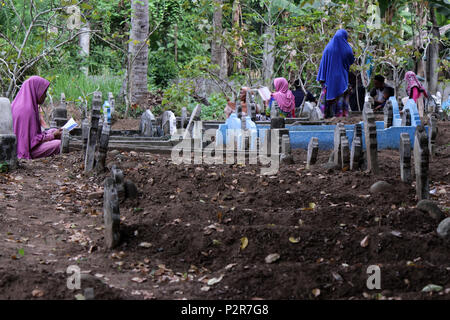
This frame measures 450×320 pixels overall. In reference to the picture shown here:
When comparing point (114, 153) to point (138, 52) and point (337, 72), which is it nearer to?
point (337, 72)

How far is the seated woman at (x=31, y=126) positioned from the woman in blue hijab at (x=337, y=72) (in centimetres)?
570

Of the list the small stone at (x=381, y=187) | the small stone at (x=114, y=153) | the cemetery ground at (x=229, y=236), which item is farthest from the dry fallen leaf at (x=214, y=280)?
the small stone at (x=114, y=153)

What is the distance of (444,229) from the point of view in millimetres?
4332

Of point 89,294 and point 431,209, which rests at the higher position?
point 431,209

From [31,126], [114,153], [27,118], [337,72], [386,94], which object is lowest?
[114,153]

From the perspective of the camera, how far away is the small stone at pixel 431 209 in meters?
4.80

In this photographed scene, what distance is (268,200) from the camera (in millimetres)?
5777

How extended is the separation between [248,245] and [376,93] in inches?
421

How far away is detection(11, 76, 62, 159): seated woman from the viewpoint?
30.2ft

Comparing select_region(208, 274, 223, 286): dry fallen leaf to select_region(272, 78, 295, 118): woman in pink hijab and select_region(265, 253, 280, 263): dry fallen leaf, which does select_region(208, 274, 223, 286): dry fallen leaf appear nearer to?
select_region(265, 253, 280, 263): dry fallen leaf

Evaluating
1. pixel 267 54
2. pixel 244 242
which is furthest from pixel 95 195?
pixel 267 54

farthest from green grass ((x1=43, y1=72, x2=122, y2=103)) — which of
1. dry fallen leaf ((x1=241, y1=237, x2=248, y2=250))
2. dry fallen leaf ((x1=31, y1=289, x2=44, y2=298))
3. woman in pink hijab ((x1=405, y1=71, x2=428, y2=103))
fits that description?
dry fallen leaf ((x1=31, y1=289, x2=44, y2=298))

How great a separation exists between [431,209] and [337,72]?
7725mm

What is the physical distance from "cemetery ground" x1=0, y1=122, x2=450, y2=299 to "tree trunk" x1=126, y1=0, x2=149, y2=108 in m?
7.52
